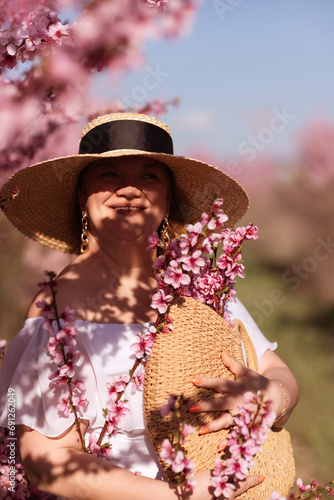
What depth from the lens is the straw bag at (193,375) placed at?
2.07m

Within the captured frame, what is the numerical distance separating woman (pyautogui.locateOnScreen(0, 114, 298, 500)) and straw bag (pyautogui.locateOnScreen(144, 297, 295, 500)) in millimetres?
45

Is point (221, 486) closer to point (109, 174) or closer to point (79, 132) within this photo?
point (109, 174)

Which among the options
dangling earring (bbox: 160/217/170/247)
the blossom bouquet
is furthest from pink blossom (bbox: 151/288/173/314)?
dangling earring (bbox: 160/217/170/247)

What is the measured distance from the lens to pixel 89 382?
2.40 m

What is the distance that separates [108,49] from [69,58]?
0.36 metres

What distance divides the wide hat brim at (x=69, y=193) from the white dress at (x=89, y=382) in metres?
0.91

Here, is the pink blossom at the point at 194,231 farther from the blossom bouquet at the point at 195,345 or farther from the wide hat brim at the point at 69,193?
the wide hat brim at the point at 69,193

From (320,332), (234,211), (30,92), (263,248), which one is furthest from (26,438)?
(263,248)

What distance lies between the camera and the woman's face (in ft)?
8.95

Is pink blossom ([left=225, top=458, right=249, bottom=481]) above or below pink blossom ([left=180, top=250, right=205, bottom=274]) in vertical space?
below

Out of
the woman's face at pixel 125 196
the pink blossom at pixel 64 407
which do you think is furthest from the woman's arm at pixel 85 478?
the woman's face at pixel 125 196

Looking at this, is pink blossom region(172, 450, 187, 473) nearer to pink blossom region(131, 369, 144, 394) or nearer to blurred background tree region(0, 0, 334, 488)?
pink blossom region(131, 369, 144, 394)

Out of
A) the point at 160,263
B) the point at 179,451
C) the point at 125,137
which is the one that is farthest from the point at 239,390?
the point at 125,137

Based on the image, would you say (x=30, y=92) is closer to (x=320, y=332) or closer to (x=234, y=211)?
(x=234, y=211)
